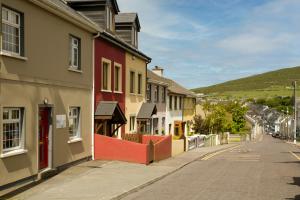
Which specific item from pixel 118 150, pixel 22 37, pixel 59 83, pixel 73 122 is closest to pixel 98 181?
pixel 59 83

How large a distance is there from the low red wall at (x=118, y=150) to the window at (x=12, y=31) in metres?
Answer: 8.13

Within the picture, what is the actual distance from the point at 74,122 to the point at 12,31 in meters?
6.25

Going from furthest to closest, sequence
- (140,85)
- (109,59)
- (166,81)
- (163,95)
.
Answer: (166,81), (163,95), (140,85), (109,59)

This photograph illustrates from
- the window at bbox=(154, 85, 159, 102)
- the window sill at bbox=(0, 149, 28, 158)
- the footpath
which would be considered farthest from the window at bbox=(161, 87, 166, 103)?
the window sill at bbox=(0, 149, 28, 158)

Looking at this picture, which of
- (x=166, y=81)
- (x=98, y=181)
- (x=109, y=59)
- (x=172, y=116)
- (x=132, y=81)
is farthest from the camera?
(x=172, y=116)

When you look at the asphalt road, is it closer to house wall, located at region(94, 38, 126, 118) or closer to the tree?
house wall, located at region(94, 38, 126, 118)

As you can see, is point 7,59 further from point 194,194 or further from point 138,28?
point 138,28

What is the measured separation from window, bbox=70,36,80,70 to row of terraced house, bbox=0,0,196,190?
0.13 ft

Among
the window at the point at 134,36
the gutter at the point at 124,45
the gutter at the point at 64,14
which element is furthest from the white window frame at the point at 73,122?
the window at the point at 134,36

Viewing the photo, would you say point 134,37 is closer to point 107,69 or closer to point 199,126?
point 107,69

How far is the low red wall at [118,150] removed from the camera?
69.3 feet

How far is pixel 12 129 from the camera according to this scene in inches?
528

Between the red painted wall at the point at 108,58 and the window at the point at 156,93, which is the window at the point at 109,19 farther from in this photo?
the window at the point at 156,93

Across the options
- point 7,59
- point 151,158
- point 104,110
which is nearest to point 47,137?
point 7,59
